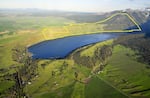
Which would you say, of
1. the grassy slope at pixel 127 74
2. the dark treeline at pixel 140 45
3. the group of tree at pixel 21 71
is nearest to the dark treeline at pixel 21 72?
the group of tree at pixel 21 71

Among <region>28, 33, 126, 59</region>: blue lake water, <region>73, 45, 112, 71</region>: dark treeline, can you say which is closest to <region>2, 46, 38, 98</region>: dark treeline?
<region>28, 33, 126, 59</region>: blue lake water

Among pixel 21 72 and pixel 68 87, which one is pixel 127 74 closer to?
pixel 68 87

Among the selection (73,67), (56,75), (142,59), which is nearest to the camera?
(56,75)

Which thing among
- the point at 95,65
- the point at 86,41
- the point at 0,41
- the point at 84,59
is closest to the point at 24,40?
the point at 0,41

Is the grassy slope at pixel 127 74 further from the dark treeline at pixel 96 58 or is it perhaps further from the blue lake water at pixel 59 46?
the blue lake water at pixel 59 46

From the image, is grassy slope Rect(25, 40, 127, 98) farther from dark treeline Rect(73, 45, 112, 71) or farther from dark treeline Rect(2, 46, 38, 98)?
dark treeline Rect(73, 45, 112, 71)

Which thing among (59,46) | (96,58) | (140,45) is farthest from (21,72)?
(140,45)

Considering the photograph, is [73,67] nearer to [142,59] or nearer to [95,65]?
[95,65]
